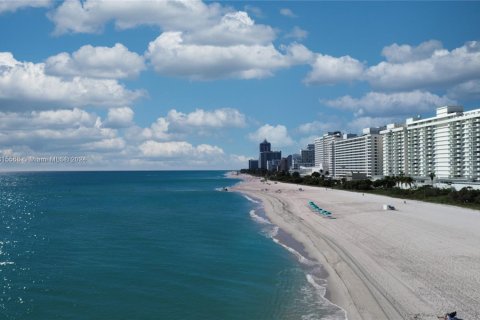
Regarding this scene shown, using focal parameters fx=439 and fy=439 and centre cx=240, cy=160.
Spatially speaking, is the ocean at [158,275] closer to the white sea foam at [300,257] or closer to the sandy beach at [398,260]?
the white sea foam at [300,257]

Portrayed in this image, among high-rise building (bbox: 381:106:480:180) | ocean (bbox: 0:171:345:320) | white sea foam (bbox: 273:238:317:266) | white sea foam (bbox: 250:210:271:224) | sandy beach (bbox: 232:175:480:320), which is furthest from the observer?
high-rise building (bbox: 381:106:480:180)

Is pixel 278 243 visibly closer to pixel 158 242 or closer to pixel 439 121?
pixel 158 242

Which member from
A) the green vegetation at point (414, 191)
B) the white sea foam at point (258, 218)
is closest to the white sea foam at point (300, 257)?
the white sea foam at point (258, 218)

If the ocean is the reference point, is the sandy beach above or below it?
above

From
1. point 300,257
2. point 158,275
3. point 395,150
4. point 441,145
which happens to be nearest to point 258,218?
point 300,257

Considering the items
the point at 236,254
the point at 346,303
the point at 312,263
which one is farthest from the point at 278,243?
the point at 346,303

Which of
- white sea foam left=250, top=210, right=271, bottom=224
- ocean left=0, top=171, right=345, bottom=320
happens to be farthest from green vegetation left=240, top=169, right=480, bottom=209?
ocean left=0, top=171, right=345, bottom=320

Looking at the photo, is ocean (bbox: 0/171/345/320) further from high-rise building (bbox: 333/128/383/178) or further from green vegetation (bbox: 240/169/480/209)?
high-rise building (bbox: 333/128/383/178)
